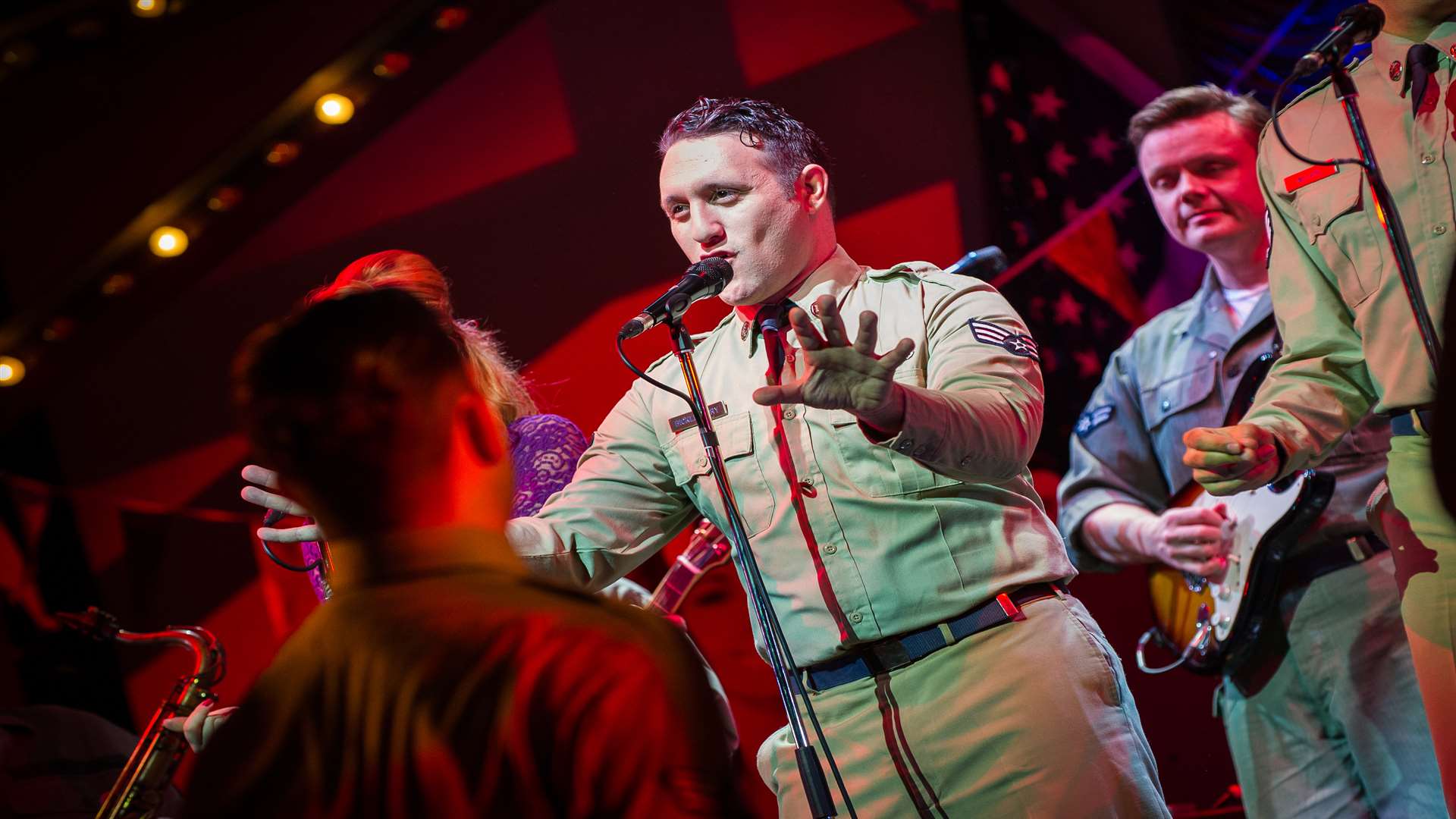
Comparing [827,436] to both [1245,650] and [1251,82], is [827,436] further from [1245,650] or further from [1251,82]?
[1251,82]

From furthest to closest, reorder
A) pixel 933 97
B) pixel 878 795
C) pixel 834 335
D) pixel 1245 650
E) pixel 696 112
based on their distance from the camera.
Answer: pixel 933 97 → pixel 1245 650 → pixel 696 112 → pixel 878 795 → pixel 834 335

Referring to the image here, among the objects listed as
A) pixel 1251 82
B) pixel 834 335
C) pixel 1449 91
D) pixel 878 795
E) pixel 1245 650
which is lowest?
pixel 1245 650

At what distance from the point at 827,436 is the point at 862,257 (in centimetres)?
149

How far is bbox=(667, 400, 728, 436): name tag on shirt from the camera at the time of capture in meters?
2.30

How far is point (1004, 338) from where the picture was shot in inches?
81.8

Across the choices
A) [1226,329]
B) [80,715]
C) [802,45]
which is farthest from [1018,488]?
[80,715]

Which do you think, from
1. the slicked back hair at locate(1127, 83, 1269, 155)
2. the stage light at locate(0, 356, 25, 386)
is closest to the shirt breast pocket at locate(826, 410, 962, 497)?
the slicked back hair at locate(1127, 83, 1269, 155)

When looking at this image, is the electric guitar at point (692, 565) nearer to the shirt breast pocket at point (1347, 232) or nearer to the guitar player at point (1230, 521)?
the guitar player at point (1230, 521)

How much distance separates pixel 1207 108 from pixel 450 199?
2.17 metres

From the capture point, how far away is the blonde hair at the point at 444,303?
2762mm

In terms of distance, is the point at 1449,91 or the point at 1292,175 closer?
the point at 1449,91

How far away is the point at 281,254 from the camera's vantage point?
3.68 metres

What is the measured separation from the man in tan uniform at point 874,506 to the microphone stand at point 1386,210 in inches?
24.2

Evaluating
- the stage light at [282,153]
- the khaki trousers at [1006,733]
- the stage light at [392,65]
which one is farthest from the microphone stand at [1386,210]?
the stage light at [282,153]
